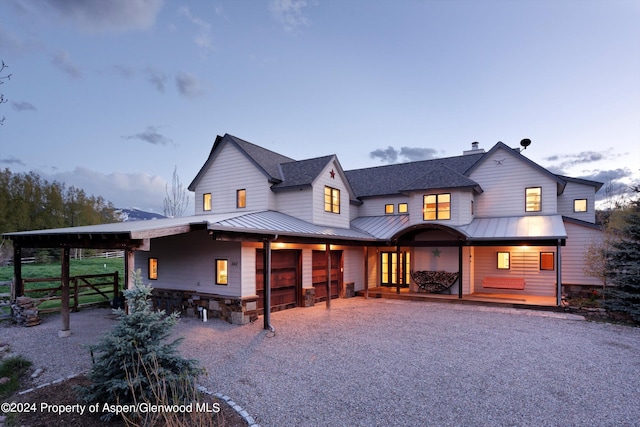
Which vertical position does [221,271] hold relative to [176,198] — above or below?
below

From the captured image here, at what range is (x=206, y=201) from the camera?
56.7ft

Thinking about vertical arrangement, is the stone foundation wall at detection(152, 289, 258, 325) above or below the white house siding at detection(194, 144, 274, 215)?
below

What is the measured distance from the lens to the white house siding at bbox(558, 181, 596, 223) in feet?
59.0

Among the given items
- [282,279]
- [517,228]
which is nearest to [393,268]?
[517,228]

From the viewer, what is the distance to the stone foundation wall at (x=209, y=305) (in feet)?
36.4

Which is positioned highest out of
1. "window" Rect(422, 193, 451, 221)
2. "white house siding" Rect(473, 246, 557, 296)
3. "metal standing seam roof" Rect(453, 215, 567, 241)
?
"window" Rect(422, 193, 451, 221)

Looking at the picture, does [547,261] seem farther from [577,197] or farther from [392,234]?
[392,234]

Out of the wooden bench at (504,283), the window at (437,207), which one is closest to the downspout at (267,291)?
the window at (437,207)

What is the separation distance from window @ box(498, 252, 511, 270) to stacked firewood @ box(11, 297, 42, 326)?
19.6 m

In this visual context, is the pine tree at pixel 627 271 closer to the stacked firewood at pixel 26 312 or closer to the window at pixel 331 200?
the window at pixel 331 200

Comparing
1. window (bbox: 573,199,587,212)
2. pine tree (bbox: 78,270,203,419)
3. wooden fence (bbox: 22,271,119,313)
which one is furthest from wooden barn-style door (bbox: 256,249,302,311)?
window (bbox: 573,199,587,212)

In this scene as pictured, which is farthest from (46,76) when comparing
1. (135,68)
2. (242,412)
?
(242,412)

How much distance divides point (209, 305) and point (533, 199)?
633 inches

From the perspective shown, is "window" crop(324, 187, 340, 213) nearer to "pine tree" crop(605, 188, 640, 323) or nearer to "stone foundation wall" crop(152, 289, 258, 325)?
"stone foundation wall" crop(152, 289, 258, 325)
